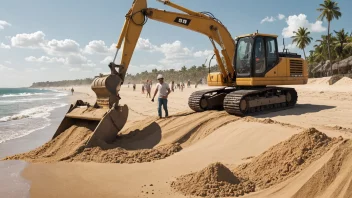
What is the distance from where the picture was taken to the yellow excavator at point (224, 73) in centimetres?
852

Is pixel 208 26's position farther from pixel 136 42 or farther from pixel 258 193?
pixel 258 193

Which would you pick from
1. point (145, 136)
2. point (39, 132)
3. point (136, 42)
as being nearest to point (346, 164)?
point (145, 136)

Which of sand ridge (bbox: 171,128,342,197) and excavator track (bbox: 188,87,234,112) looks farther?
A: excavator track (bbox: 188,87,234,112)

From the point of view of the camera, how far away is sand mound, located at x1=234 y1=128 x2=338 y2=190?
15.5 ft

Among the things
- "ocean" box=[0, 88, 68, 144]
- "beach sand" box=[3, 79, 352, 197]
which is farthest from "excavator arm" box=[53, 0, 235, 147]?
"ocean" box=[0, 88, 68, 144]

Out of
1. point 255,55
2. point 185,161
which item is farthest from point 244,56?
point 185,161

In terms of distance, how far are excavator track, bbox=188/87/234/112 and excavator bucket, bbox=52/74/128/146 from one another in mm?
3384

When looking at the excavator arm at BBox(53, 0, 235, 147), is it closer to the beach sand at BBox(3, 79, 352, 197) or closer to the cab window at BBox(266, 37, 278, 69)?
the beach sand at BBox(3, 79, 352, 197)

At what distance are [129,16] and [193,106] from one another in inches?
152

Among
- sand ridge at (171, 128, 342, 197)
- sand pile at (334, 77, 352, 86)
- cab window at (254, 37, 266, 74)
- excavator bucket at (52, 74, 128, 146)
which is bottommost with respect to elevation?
sand ridge at (171, 128, 342, 197)

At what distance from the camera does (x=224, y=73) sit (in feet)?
38.8

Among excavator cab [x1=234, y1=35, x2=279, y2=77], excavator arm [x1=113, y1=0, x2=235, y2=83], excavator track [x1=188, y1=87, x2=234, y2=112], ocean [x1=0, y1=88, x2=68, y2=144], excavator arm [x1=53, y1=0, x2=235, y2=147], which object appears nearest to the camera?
excavator arm [x1=53, y1=0, x2=235, y2=147]

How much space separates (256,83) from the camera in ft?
35.4

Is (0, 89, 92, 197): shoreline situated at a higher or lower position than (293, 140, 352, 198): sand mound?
lower
